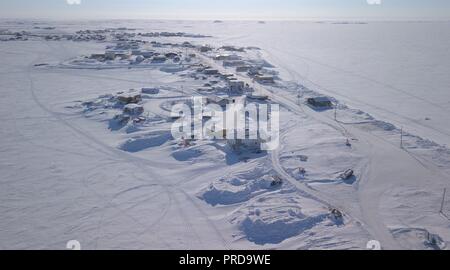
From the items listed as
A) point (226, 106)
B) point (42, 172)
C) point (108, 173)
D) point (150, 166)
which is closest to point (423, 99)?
point (226, 106)

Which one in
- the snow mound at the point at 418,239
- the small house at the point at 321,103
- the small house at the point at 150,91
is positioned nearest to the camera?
the snow mound at the point at 418,239

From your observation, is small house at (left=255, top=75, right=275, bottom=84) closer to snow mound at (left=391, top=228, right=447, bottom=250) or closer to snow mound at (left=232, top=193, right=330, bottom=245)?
snow mound at (left=232, top=193, right=330, bottom=245)

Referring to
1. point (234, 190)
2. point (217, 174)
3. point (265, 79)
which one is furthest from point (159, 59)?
point (234, 190)

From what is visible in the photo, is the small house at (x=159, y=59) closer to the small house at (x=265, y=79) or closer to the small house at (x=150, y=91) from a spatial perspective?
the small house at (x=265, y=79)

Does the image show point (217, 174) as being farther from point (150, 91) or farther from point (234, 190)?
point (150, 91)

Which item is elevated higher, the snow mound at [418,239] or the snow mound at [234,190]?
the snow mound at [234,190]

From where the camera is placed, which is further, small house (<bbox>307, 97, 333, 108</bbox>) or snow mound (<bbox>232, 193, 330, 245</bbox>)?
small house (<bbox>307, 97, 333, 108</bbox>)

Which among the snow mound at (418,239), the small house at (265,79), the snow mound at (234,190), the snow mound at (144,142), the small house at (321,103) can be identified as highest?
the small house at (265,79)

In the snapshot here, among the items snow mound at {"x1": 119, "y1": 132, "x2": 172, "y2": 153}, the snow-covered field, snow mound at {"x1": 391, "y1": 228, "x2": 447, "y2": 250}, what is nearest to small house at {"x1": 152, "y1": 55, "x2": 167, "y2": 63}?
the snow-covered field

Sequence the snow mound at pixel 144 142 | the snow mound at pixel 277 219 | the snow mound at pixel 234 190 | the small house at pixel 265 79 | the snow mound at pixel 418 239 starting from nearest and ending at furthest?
the snow mound at pixel 418 239 < the snow mound at pixel 277 219 < the snow mound at pixel 234 190 < the snow mound at pixel 144 142 < the small house at pixel 265 79

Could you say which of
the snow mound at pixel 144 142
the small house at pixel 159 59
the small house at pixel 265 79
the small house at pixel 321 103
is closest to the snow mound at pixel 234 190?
the snow mound at pixel 144 142

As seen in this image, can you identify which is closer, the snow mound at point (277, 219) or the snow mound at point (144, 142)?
the snow mound at point (277, 219)
